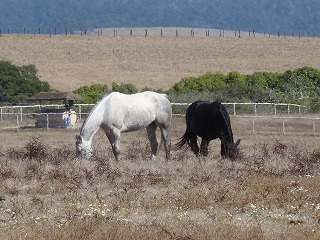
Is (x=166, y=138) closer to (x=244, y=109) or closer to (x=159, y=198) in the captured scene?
(x=159, y=198)

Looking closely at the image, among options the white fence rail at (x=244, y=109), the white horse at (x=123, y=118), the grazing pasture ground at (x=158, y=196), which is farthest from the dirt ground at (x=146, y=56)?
the grazing pasture ground at (x=158, y=196)

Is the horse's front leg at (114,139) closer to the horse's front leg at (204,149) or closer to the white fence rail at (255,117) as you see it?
the horse's front leg at (204,149)

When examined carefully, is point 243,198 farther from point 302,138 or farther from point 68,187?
point 302,138

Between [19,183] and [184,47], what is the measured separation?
10448cm

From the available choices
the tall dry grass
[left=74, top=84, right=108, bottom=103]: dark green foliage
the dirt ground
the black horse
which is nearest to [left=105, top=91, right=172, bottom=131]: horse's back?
the black horse

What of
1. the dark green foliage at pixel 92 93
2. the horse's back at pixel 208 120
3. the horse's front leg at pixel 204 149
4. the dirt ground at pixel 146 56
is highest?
the dirt ground at pixel 146 56

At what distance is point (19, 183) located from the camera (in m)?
16.5

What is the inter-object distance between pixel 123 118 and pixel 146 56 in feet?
296

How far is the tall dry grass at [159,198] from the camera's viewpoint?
1120cm

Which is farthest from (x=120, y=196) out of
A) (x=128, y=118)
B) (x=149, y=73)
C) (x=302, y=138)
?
(x=149, y=73)

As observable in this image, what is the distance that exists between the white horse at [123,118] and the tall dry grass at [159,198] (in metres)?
0.66

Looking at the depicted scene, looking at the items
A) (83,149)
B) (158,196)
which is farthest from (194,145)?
(158,196)

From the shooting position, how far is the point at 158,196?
14.6m

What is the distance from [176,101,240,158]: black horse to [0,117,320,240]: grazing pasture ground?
1.29ft
